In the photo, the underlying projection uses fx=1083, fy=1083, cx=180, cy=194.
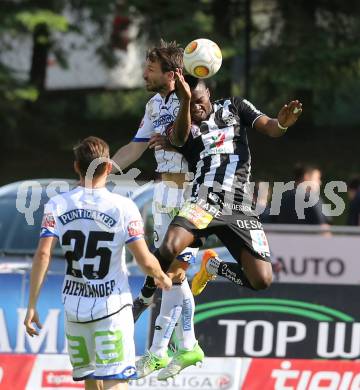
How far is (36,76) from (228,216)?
16.3 metres

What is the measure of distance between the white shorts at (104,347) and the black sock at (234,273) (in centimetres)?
127

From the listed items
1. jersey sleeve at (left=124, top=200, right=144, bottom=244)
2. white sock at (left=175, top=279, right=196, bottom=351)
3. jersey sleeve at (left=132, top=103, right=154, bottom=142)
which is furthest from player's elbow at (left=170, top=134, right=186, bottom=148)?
white sock at (left=175, top=279, right=196, bottom=351)

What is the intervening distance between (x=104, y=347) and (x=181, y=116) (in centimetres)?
172

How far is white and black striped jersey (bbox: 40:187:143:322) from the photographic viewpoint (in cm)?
691

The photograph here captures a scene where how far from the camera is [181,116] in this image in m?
7.64

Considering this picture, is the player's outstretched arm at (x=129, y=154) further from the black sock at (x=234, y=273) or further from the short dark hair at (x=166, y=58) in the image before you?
the black sock at (x=234, y=273)

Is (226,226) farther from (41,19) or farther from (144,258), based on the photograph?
(41,19)

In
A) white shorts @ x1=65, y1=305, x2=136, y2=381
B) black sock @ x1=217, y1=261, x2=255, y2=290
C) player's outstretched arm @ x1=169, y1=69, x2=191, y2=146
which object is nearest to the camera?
white shorts @ x1=65, y1=305, x2=136, y2=381

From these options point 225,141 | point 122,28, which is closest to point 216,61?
point 225,141

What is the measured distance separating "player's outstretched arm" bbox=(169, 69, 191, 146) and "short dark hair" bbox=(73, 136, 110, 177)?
0.82m

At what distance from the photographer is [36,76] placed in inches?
938

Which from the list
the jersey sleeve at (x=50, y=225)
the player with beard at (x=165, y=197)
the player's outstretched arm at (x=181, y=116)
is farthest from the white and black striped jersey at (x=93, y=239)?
the player with beard at (x=165, y=197)

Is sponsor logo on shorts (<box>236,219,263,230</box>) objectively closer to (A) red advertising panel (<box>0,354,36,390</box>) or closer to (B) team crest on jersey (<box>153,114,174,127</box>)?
(B) team crest on jersey (<box>153,114,174,127</box>)

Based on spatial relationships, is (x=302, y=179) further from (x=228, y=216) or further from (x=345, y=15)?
(x=345, y=15)
